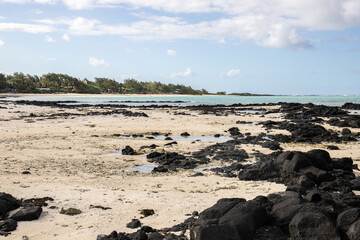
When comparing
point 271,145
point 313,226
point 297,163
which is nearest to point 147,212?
point 313,226

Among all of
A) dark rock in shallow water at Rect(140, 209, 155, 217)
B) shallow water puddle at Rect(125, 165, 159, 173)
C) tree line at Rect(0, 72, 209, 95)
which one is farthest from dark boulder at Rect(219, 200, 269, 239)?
tree line at Rect(0, 72, 209, 95)

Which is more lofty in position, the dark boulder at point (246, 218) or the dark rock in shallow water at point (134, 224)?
the dark boulder at point (246, 218)

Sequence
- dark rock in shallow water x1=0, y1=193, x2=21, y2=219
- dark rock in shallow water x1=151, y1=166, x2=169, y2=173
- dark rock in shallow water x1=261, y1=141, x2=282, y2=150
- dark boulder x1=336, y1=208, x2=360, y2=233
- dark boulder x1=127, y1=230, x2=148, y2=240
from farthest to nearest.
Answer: dark rock in shallow water x1=261, y1=141, x2=282, y2=150 < dark rock in shallow water x1=151, y1=166, x2=169, y2=173 < dark rock in shallow water x1=0, y1=193, x2=21, y2=219 < dark boulder x1=127, y1=230, x2=148, y2=240 < dark boulder x1=336, y1=208, x2=360, y2=233

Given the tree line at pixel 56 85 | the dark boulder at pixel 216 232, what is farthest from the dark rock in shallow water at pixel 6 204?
the tree line at pixel 56 85

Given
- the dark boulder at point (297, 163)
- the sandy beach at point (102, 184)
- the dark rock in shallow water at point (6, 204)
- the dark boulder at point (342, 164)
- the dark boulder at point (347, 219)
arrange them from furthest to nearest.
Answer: the dark boulder at point (342, 164), the dark boulder at point (297, 163), the dark rock in shallow water at point (6, 204), the sandy beach at point (102, 184), the dark boulder at point (347, 219)

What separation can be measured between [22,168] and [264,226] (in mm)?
12364

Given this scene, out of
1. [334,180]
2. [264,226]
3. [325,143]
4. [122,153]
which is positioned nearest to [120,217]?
[264,226]

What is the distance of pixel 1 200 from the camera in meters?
9.80

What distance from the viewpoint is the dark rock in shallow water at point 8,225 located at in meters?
8.64

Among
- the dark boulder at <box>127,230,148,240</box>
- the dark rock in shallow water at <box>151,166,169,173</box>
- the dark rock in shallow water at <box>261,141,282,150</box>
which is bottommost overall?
the dark rock in shallow water at <box>151,166,169,173</box>

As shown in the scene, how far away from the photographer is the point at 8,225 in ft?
28.6

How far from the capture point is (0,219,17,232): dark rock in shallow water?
28.3ft

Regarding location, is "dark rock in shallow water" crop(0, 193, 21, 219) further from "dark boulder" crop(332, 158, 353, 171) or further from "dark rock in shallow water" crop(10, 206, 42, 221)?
"dark boulder" crop(332, 158, 353, 171)

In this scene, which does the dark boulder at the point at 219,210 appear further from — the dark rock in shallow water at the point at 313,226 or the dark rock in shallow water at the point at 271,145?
the dark rock in shallow water at the point at 271,145
